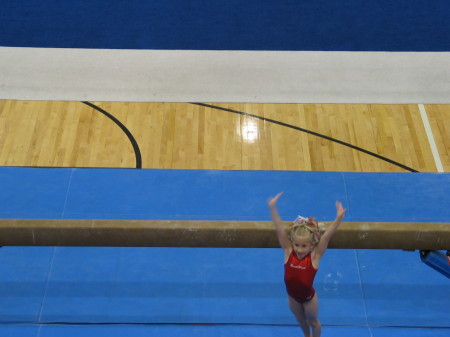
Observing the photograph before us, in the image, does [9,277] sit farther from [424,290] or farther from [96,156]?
[424,290]

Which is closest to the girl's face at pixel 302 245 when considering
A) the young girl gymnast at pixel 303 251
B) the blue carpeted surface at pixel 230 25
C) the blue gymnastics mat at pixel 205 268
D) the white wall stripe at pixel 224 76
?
the young girl gymnast at pixel 303 251

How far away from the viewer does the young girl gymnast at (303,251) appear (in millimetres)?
3248

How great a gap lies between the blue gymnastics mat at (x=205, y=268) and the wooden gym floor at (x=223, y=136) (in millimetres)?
343

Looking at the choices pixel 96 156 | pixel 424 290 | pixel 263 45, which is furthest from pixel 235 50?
pixel 424 290

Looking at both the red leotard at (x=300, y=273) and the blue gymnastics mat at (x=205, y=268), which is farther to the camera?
the blue gymnastics mat at (x=205, y=268)

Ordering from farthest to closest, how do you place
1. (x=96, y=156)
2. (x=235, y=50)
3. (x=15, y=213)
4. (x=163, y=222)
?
1. (x=235, y=50)
2. (x=96, y=156)
3. (x=15, y=213)
4. (x=163, y=222)

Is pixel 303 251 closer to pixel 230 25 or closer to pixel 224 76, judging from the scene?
pixel 224 76

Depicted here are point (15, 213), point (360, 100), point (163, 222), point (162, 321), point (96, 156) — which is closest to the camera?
point (163, 222)

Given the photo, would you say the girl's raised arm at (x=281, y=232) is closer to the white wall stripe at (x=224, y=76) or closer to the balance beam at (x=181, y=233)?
the balance beam at (x=181, y=233)

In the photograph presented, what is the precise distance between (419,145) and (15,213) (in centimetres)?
368

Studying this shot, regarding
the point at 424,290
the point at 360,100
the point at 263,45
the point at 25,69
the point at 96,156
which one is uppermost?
the point at 263,45

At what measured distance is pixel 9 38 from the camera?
6855mm

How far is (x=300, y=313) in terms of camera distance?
369 centimetres

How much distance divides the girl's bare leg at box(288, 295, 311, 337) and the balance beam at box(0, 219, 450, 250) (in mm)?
453
